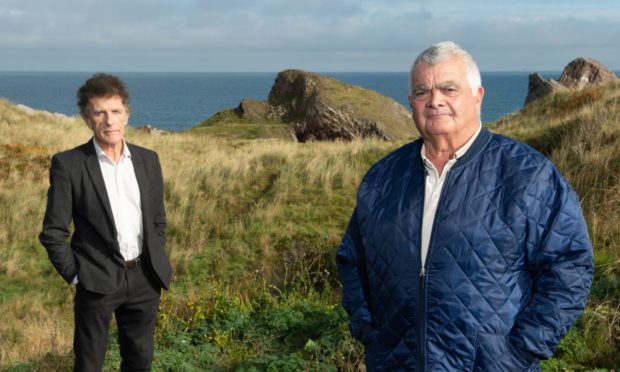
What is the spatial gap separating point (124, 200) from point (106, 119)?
50 centimetres

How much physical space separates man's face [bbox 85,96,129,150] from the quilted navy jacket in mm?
2058

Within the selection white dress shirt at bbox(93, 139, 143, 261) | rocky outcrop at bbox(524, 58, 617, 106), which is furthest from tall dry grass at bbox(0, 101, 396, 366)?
rocky outcrop at bbox(524, 58, 617, 106)

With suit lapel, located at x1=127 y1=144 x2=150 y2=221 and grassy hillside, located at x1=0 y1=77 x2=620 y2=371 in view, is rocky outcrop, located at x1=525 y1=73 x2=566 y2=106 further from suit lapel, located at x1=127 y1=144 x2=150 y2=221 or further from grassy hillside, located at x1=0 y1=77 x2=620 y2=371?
suit lapel, located at x1=127 y1=144 x2=150 y2=221

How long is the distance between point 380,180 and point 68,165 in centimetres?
205

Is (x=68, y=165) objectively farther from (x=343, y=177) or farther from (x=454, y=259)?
(x=343, y=177)

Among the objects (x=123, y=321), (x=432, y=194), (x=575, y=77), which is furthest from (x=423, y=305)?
(x=575, y=77)

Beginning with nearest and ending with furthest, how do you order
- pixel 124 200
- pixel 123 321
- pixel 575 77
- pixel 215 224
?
pixel 124 200
pixel 123 321
pixel 215 224
pixel 575 77

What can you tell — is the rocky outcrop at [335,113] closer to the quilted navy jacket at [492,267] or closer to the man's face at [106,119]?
the man's face at [106,119]

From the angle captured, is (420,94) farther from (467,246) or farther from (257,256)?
(257,256)

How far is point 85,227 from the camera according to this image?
163 inches

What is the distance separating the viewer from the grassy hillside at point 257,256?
5.14m

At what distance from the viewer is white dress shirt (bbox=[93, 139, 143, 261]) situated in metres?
4.13

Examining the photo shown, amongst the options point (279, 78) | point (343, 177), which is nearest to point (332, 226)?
point (343, 177)

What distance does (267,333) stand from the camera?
5.77 m
